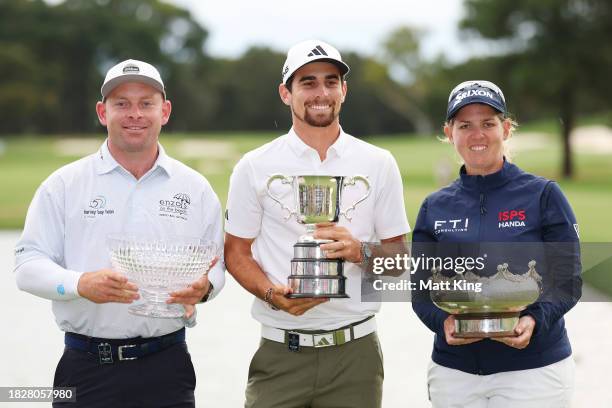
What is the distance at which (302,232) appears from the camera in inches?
154

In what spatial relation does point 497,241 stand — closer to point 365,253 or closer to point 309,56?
point 365,253

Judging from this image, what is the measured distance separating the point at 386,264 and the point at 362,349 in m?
0.39

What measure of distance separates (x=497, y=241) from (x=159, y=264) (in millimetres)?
1286

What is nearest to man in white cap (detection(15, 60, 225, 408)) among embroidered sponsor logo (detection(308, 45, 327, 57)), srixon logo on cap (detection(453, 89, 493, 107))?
embroidered sponsor logo (detection(308, 45, 327, 57))

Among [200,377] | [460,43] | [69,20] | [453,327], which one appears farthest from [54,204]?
[69,20]

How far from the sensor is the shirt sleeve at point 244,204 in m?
3.91

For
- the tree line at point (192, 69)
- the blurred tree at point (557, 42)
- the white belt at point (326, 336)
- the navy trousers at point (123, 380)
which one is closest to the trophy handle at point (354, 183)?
the white belt at point (326, 336)

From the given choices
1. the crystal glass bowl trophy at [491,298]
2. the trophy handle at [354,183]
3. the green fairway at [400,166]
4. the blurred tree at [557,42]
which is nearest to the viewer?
the crystal glass bowl trophy at [491,298]

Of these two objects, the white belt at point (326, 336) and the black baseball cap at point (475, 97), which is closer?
the black baseball cap at point (475, 97)

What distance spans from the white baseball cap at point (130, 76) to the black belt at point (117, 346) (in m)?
1.01

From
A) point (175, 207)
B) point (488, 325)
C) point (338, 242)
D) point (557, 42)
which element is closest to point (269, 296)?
point (338, 242)

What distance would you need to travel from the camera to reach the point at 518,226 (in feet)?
11.5

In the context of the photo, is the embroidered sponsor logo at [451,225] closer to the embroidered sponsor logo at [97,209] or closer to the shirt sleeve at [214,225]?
the shirt sleeve at [214,225]

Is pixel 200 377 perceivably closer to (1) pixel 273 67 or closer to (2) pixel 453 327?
(2) pixel 453 327
